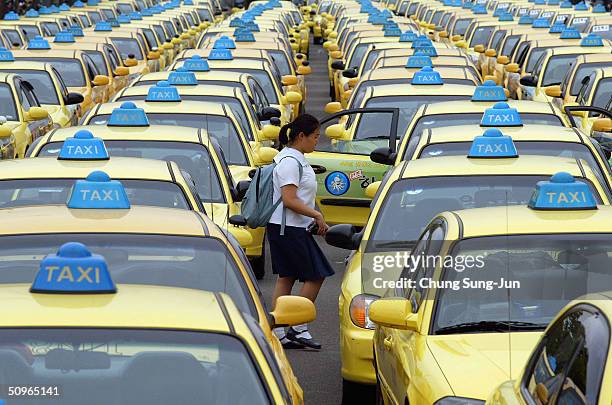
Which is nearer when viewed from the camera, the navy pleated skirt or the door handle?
the door handle

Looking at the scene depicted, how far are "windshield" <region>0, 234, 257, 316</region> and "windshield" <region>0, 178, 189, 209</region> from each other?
2461 millimetres

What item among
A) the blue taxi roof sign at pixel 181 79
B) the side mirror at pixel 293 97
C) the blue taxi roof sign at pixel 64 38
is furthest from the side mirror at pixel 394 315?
the blue taxi roof sign at pixel 64 38

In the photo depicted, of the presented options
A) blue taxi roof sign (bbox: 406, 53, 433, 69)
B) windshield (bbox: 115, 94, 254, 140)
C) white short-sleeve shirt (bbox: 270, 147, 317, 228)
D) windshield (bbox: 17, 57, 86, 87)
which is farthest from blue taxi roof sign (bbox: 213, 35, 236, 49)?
white short-sleeve shirt (bbox: 270, 147, 317, 228)

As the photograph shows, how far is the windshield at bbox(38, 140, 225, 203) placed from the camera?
11945 millimetres

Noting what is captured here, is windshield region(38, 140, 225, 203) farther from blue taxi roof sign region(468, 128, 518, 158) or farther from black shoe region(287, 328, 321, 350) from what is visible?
blue taxi roof sign region(468, 128, 518, 158)

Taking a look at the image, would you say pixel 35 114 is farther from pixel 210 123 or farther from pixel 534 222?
pixel 534 222

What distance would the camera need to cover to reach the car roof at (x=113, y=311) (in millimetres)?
A: 5047

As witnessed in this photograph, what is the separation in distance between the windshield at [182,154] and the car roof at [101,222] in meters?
4.41

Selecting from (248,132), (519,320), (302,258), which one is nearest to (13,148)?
(248,132)

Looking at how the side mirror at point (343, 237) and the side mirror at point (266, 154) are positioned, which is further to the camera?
the side mirror at point (266, 154)

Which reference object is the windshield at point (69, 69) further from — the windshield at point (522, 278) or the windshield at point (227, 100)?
the windshield at point (522, 278)

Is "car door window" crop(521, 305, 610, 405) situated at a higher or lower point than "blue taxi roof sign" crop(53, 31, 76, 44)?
higher

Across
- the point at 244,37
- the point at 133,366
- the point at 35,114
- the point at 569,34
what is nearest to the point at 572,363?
the point at 133,366

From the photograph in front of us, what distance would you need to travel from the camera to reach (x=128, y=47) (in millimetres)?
30500
